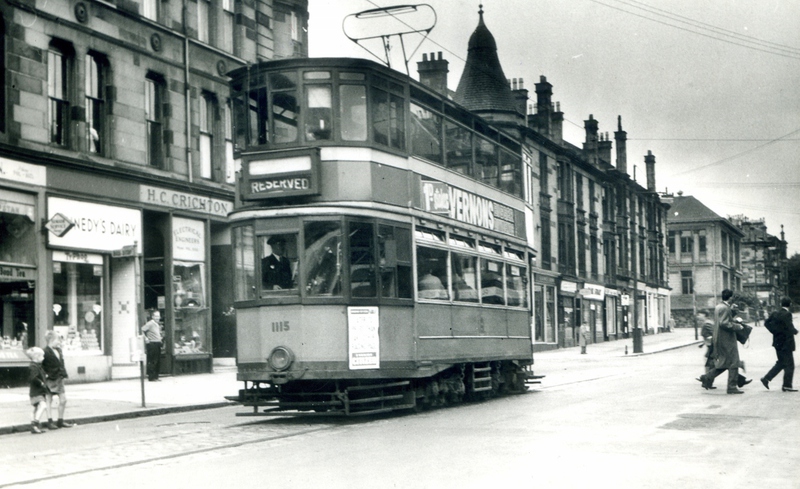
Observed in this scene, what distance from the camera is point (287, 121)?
13930 mm

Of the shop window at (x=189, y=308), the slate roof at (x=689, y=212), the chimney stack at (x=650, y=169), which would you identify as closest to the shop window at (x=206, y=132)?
the shop window at (x=189, y=308)

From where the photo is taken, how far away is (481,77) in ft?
144

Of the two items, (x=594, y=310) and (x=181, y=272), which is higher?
(x=181, y=272)

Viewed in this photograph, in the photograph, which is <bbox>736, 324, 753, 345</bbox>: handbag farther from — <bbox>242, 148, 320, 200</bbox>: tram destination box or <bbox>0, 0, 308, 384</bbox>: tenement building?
<bbox>0, 0, 308, 384</bbox>: tenement building

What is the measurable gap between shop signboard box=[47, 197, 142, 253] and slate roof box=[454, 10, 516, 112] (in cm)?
2241

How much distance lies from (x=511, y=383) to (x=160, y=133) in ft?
39.6

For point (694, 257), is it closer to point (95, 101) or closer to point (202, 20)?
point (202, 20)

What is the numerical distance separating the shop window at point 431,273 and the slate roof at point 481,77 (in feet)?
93.8

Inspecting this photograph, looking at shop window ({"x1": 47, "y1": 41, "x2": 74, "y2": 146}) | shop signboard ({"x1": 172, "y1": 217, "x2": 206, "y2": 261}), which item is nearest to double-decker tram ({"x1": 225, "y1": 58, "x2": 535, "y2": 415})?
shop window ({"x1": 47, "y1": 41, "x2": 74, "y2": 146})

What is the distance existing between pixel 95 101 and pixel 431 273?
1189 centimetres

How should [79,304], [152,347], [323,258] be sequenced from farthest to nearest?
1. [152,347]
2. [79,304]
3. [323,258]

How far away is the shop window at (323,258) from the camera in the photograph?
13.4m

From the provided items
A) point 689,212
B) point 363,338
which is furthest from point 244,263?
point 689,212

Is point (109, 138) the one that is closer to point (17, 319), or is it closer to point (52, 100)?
point (52, 100)
